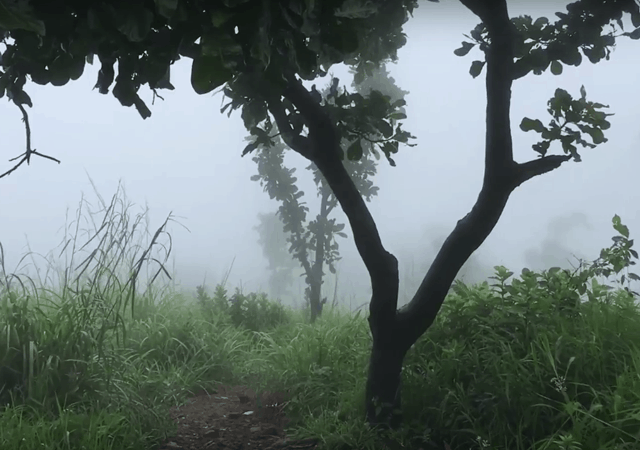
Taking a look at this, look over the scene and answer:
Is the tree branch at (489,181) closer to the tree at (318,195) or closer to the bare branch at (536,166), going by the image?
the bare branch at (536,166)

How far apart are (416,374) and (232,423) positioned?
796mm

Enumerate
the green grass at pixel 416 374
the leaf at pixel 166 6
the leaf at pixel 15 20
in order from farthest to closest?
1. the green grass at pixel 416 374
2. the leaf at pixel 166 6
3. the leaf at pixel 15 20

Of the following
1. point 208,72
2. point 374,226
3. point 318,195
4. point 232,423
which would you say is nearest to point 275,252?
point 318,195

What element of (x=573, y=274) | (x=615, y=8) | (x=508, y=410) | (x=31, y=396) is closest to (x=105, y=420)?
(x=31, y=396)

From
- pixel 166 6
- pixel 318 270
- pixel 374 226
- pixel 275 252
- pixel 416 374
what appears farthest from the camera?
pixel 275 252

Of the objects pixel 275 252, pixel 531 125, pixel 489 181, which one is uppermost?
pixel 275 252

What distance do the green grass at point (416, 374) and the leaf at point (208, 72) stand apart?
1.35 metres

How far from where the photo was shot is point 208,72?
831 mm

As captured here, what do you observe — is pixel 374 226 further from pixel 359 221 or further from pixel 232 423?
pixel 232 423

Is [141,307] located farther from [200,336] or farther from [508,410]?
[508,410]

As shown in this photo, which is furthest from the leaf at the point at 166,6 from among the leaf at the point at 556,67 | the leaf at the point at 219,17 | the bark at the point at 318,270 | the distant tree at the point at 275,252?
the distant tree at the point at 275,252

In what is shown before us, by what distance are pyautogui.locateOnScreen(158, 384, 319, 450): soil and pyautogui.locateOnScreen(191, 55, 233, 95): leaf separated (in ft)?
5.08

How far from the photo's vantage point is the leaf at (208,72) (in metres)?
0.83

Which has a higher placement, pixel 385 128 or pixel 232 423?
pixel 385 128
